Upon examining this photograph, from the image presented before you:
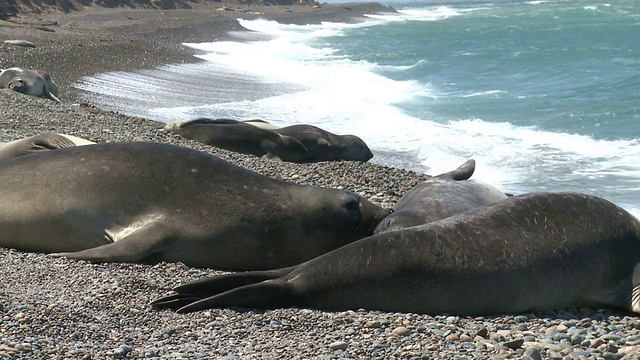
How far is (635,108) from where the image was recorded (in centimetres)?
2141

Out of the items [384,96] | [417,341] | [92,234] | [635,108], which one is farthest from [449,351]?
[384,96]

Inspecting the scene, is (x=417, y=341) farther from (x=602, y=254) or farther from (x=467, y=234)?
(x=602, y=254)

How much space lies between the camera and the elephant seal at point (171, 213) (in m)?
6.60

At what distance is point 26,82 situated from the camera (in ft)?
51.0

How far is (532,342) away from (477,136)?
13.1 metres

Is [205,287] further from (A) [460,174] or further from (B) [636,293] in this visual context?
(A) [460,174]

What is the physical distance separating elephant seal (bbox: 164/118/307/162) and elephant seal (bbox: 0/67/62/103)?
12.2 feet

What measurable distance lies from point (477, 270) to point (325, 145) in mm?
7905

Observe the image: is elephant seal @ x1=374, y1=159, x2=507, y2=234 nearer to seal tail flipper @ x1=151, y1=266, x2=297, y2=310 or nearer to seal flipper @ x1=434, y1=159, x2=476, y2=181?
seal flipper @ x1=434, y1=159, x2=476, y2=181

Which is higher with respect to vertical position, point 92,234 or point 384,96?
point 92,234

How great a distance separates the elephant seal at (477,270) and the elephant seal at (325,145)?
7.00 meters

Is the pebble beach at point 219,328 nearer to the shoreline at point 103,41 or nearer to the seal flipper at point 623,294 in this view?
the seal flipper at point 623,294

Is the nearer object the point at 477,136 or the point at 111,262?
the point at 111,262

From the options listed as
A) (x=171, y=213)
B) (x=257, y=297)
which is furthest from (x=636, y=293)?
(x=171, y=213)
